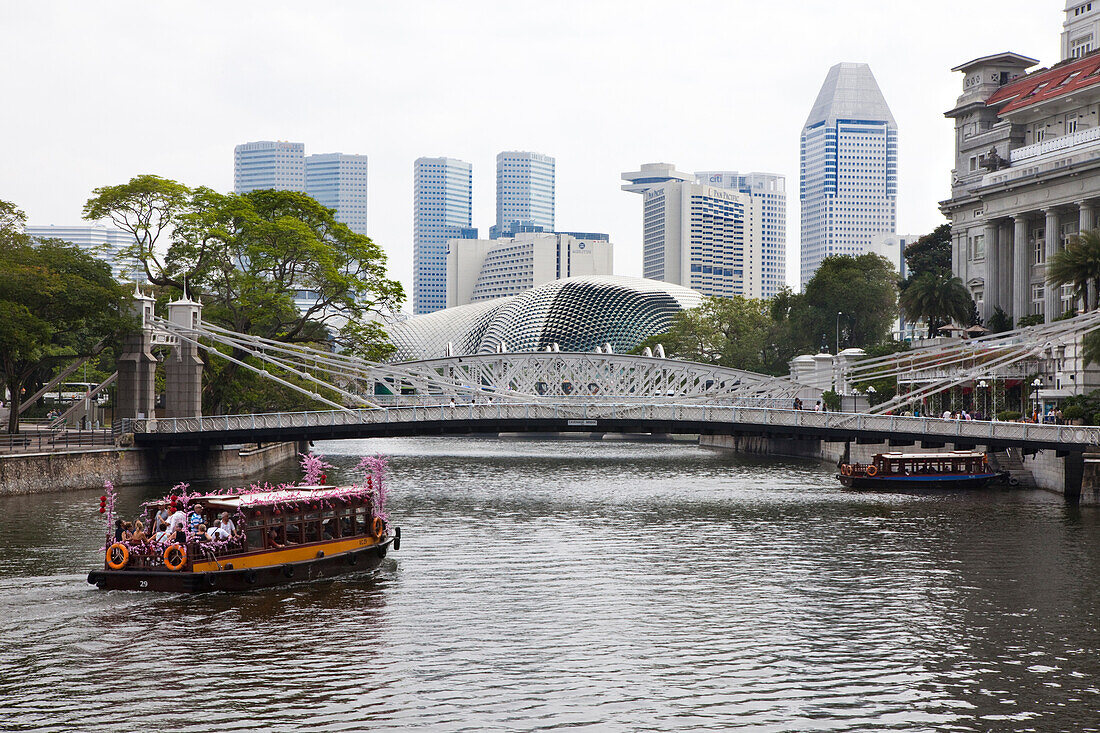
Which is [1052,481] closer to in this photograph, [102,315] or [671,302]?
[102,315]

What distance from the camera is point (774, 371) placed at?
12938 centimetres

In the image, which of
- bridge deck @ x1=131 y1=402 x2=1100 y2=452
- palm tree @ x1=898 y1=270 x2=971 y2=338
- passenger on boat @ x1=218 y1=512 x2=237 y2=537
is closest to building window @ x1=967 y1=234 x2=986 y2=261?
palm tree @ x1=898 y1=270 x2=971 y2=338

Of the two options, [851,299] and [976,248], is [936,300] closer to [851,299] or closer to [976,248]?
[976,248]

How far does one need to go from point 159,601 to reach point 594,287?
159 m

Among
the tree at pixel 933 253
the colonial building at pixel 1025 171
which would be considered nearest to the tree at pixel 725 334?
the tree at pixel 933 253

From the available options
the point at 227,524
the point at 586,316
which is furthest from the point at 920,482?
the point at 586,316

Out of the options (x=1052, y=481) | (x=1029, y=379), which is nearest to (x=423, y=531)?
(x=1052, y=481)

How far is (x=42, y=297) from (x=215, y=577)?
32.4 metres

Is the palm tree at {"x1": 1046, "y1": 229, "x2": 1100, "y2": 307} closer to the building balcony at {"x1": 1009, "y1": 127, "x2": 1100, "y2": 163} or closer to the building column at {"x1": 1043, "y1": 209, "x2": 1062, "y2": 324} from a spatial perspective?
the building column at {"x1": 1043, "y1": 209, "x2": 1062, "y2": 324}

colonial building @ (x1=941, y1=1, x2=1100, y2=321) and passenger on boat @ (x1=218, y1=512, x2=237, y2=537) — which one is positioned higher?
colonial building @ (x1=941, y1=1, x2=1100, y2=321)

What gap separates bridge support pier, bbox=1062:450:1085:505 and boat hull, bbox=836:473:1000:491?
24.6ft

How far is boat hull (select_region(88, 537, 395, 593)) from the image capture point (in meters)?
33.6

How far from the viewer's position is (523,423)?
6531 cm

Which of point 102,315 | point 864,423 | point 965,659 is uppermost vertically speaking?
point 102,315
